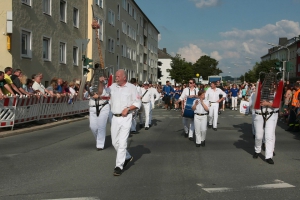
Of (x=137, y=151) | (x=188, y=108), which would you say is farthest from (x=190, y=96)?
(x=137, y=151)

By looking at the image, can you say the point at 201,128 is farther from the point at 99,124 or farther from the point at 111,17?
the point at 111,17

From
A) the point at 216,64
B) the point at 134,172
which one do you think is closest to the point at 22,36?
the point at 134,172

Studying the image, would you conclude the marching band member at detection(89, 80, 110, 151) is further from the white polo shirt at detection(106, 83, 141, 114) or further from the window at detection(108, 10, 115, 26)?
the window at detection(108, 10, 115, 26)

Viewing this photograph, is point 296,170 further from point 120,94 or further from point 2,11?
point 2,11

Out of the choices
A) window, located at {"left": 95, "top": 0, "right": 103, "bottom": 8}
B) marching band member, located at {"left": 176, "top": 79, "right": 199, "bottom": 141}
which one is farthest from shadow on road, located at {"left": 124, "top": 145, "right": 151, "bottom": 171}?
window, located at {"left": 95, "top": 0, "right": 103, "bottom": 8}

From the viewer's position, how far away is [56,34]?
26.2m

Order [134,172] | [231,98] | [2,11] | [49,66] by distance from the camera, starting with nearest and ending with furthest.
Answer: [134,172] < [2,11] < [49,66] < [231,98]

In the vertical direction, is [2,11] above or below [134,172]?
above

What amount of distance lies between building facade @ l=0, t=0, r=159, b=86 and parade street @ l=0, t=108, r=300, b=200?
541 cm

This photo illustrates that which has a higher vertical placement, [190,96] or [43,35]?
[43,35]

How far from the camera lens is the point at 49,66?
2508 cm

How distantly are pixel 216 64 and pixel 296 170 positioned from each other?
425ft

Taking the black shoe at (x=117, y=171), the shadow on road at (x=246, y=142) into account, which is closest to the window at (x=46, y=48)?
the shadow on road at (x=246, y=142)

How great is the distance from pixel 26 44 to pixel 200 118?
1492 centimetres
